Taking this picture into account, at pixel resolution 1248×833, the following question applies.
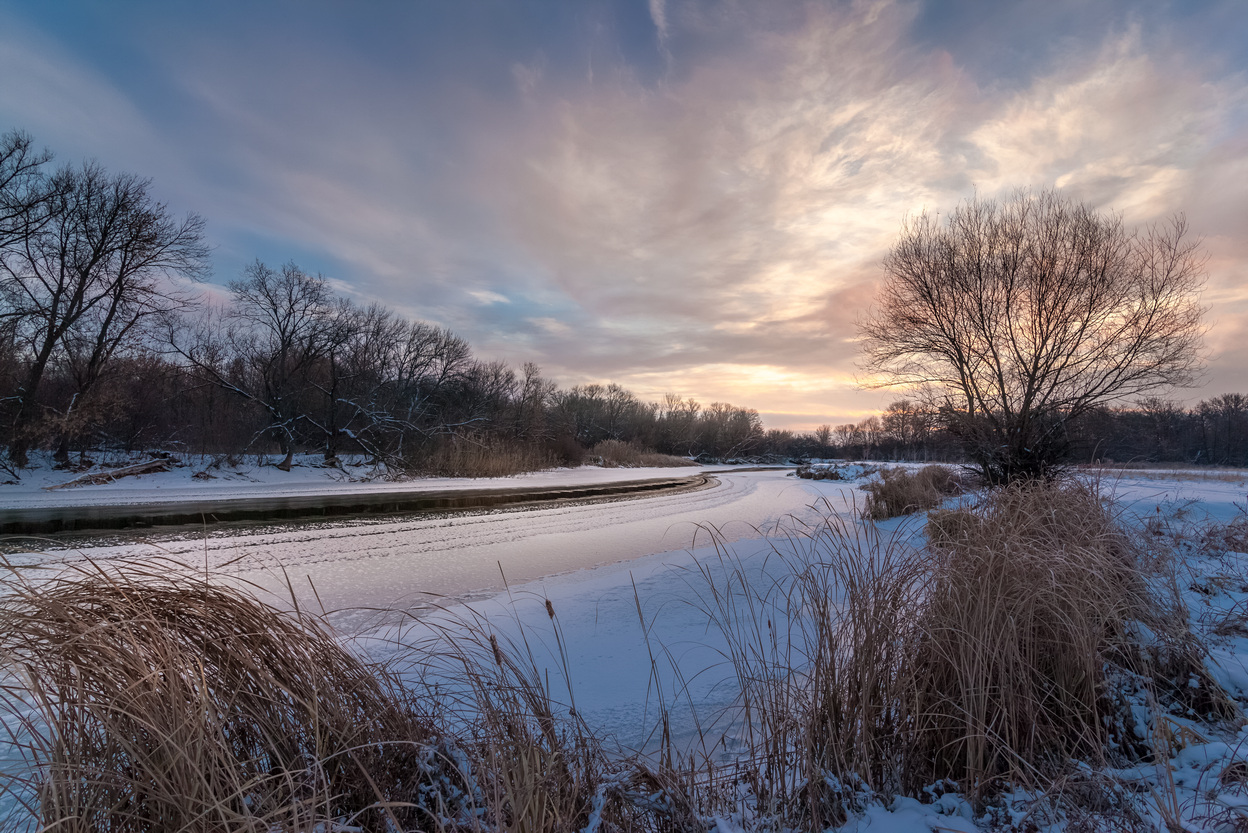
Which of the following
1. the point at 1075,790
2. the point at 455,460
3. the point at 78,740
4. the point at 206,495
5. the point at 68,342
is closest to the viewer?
the point at 78,740

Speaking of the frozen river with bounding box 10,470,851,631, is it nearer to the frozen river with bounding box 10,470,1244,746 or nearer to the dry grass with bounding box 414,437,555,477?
the frozen river with bounding box 10,470,1244,746

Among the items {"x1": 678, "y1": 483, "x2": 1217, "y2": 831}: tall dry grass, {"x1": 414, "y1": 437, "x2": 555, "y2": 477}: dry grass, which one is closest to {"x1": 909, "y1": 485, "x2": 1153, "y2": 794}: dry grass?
{"x1": 678, "y1": 483, "x2": 1217, "y2": 831}: tall dry grass

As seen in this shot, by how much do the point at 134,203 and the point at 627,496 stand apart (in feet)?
70.8

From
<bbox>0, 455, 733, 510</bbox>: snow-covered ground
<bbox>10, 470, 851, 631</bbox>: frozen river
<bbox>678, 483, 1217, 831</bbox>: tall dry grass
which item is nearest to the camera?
<bbox>678, 483, 1217, 831</bbox>: tall dry grass

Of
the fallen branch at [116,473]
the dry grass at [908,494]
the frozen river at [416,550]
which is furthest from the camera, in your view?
the fallen branch at [116,473]

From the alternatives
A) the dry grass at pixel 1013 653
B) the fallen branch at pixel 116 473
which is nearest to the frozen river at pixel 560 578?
the dry grass at pixel 1013 653

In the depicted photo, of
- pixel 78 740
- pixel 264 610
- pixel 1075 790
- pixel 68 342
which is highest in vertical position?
pixel 68 342

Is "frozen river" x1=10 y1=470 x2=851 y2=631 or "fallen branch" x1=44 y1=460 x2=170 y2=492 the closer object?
"frozen river" x1=10 y1=470 x2=851 y2=631

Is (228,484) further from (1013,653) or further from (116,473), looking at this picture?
(1013,653)

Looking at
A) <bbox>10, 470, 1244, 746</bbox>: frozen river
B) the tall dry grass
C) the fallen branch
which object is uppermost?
the fallen branch

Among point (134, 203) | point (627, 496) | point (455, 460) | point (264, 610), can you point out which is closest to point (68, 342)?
point (134, 203)

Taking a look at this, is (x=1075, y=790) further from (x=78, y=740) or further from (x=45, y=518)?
(x=45, y=518)

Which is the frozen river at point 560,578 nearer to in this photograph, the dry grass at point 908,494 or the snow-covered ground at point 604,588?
the snow-covered ground at point 604,588

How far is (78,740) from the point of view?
2.11m
